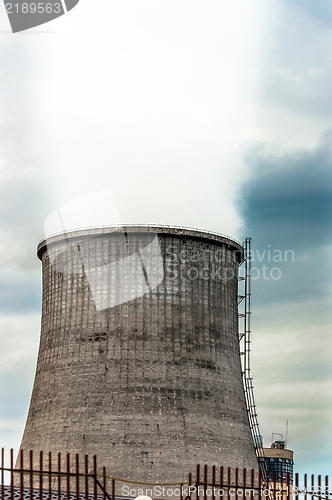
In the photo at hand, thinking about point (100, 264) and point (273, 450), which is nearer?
point (100, 264)

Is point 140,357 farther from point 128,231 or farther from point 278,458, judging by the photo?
point 278,458

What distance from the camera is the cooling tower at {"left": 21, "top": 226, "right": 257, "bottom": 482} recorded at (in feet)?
85.6

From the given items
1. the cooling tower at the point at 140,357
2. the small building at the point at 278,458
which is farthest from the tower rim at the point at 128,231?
the small building at the point at 278,458

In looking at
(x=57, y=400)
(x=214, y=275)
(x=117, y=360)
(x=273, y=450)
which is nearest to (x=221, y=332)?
(x=214, y=275)

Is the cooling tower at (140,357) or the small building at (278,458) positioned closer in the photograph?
the cooling tower at (140,357)

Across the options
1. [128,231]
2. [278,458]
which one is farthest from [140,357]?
[278,458]

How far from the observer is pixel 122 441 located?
26.1 metres

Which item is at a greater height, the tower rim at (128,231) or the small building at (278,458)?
the tower rim at (128,231)

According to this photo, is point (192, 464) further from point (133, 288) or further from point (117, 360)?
point (133, 288)

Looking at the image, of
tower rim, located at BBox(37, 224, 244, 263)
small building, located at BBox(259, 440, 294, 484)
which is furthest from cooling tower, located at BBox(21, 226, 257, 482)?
small building, located at BBox(259, 440, 294, 484)

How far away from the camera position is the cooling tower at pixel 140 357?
2608 centimetres

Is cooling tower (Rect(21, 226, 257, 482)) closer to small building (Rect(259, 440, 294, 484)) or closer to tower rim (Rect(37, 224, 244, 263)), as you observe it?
tower rim (Rect(37, 224, 244, 263))

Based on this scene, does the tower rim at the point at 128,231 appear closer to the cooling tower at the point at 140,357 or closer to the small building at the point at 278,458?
the cooling tower at the point at 140,357

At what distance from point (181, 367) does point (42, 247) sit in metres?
5.88
